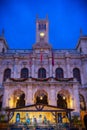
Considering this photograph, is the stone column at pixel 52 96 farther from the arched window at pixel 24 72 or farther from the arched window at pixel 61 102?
the arched window at pixel 24 72

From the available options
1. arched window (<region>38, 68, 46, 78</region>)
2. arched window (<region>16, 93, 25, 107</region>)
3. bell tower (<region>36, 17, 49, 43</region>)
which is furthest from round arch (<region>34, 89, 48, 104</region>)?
bell tower (<region>36, 17, 49, 43</region>)

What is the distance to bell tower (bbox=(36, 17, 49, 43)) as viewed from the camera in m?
49.7

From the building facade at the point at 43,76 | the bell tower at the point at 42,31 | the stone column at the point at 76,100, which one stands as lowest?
the stone column at the point at 76,100

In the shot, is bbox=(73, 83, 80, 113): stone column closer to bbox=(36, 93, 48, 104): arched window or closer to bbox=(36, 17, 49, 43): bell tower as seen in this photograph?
bbox=(36, 93, 48, 104): arched window

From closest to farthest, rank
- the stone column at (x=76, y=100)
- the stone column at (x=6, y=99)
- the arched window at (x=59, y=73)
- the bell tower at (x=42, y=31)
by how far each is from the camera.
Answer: the stone column at (x=76, y=100) < the stone column at (x=6, y=99) < the arched window at (x=59, y=73) < the bell tower at (x=42, y=31)

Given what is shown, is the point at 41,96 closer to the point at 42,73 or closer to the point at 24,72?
the point at 42,73

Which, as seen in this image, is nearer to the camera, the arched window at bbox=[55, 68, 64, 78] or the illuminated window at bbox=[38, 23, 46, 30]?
the arched window at bbox=[55, 68, 64, 78]

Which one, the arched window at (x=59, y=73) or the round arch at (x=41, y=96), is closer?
the round arch at (x=41, y=96)

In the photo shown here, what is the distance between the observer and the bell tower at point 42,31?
4969 centimetres

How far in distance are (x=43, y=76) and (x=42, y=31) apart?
16.5m

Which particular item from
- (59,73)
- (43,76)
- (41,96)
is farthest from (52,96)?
(59,73)

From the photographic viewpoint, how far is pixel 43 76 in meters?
40.1

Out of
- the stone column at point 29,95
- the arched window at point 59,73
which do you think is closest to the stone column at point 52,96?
the stone column at point 29,95

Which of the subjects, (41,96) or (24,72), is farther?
(24,72)
